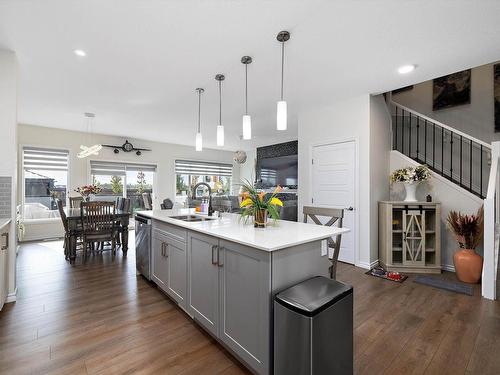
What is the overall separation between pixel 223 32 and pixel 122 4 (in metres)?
0.81

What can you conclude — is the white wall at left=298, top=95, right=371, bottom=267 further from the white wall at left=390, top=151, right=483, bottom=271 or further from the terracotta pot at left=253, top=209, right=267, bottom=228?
the terracotta pot at left=253, top=209, right=267, bottom=228

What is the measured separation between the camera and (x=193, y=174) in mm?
8141

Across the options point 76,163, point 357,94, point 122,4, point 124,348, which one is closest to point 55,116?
point 76,163

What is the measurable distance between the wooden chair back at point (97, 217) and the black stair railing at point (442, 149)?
17.0 ft

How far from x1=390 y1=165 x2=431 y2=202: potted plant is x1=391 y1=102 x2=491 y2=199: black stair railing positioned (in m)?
0.52

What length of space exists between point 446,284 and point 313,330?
9.14 feet

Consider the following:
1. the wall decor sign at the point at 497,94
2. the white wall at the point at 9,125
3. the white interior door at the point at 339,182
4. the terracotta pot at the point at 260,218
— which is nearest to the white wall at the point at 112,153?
the white wall at the point at 9,125

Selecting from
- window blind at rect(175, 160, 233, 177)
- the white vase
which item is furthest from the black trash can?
window blind at rect(175, 160, 233, 177)

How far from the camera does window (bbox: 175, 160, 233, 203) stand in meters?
7.80

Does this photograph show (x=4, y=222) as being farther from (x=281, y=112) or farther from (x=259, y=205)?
(x=281, y=112)

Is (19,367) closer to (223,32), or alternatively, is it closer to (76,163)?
(223,32)

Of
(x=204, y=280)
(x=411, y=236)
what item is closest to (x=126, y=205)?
(x=204, y=280)

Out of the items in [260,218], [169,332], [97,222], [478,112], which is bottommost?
[169,332]

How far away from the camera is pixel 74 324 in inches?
85.0
